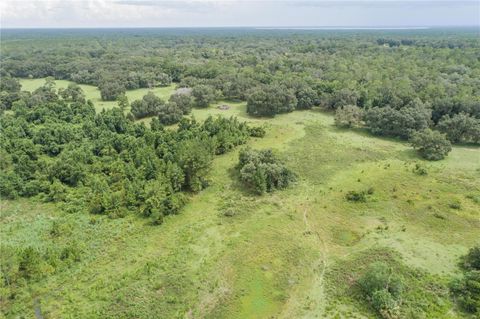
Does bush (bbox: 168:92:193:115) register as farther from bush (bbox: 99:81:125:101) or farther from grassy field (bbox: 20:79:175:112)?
bush (bbox: 99:81:125:101)

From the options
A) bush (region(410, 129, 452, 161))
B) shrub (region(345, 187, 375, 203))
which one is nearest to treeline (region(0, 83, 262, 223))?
shrub (region(345, 187, 375, 203))

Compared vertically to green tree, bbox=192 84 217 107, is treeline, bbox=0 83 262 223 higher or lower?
lower

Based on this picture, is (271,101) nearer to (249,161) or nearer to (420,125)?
(420,125)

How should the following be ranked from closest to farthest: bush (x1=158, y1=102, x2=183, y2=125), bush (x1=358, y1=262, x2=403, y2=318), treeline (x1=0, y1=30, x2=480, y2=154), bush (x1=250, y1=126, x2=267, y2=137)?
bush (x1=358, y1=262, x2=403, y2=318)
treeline (x1=0, y1=30, x2=480, y2=154)
bush (x1=250, y1=126, x2=267, y2=137)
bush (x1=158, y1=102, x2=183, y2=125)

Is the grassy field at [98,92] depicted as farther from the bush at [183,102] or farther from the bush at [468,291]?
the bush at [468,291]

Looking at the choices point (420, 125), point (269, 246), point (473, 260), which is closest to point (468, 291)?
point (473, 260)

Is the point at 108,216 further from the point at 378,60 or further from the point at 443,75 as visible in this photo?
the point at 378,60

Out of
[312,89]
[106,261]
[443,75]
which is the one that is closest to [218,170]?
[106,261]
